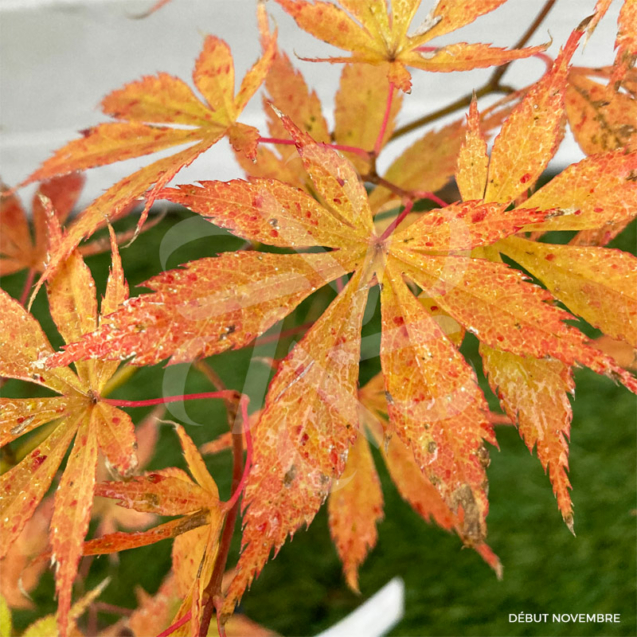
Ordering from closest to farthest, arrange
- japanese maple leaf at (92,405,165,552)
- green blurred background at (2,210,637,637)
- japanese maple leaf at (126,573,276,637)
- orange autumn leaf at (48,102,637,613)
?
orange autumn leaf at (48,102,637,613)
japanese maple leaf at (126,573,276,637)
japanese maple leaf at (92,405,165,552)
green blurred background at (2,210,637,637)

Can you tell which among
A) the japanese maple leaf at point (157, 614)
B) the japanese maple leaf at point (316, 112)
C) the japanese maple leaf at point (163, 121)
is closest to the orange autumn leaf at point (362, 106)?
the japanese maple leaf at point (316, 112)

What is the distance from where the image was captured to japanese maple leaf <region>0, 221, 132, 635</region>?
23 cm

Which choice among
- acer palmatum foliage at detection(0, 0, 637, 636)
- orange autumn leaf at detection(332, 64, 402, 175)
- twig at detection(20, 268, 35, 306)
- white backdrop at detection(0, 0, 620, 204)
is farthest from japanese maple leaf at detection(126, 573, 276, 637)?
white backdrop at detection(0, 0, 620, 204)

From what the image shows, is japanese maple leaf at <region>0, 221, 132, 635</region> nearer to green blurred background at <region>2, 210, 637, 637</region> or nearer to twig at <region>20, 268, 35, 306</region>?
twig at <region>20, 268, 35, 306</region>

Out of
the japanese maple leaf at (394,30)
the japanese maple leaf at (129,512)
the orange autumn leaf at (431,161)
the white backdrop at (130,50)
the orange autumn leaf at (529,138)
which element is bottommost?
the japanese maple leaf at (129,512)

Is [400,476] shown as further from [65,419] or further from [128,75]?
[128,75]

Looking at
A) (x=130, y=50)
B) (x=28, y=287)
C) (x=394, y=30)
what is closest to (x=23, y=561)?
(x=28, y=287)

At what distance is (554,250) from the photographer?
25 centimetres

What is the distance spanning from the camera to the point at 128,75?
46.5 inches

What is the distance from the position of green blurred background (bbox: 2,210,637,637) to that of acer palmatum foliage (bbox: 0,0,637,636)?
0.38m

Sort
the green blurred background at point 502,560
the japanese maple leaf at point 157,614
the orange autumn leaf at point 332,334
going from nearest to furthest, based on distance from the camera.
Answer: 1. the orange autumn leaf at point 332,334
2. the japanese maple leaf at point 157,614
3. the green blurred background at point 502,560

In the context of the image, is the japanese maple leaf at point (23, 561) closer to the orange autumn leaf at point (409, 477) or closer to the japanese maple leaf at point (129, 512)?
the japanese maple leaf at point (129, 512)

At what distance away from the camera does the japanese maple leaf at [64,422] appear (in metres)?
0.23

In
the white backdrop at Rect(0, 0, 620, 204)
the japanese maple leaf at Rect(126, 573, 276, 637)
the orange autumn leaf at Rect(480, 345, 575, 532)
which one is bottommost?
the japanese maple leaf at Rect(126, 573, 276, 637)
